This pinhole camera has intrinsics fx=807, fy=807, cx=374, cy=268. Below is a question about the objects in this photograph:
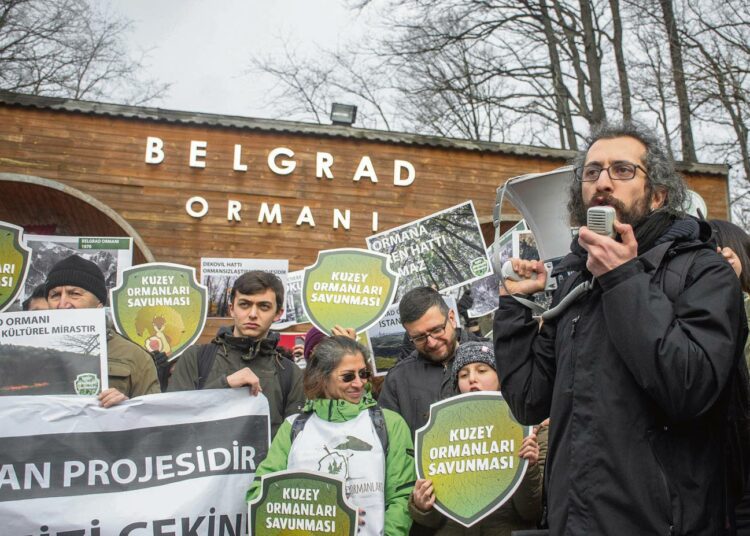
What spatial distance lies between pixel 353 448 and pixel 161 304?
Result: 302cm

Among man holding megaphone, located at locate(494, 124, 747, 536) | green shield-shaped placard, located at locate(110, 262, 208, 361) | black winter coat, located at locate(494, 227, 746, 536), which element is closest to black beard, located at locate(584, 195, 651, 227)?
man holding megaphone, located at locate(494, 124, 747, 536)

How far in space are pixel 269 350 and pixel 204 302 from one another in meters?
1.86

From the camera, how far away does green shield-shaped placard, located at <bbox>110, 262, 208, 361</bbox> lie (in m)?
5.90

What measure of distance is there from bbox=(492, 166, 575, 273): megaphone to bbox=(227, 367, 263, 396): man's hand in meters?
1.61

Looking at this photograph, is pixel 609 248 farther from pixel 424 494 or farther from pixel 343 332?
pixel 343 332

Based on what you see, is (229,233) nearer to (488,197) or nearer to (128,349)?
(488,197)

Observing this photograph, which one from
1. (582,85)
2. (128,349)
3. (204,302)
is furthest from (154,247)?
(582,85)

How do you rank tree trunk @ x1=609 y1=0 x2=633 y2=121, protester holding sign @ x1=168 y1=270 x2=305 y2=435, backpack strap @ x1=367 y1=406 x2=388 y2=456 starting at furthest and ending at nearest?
tree trunk @ x1=609 y1=0 x2=633 y2=121 < protester holding sign @ x1=168 y1=270 x2=305 y2=435 < backpack strap @ x1=367 y1=406 x2=388 y2=456

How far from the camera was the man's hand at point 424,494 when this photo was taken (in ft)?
11.0

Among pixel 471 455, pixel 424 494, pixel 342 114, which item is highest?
pixel 342 114

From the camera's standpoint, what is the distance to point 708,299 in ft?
6.47

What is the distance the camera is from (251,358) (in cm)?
427

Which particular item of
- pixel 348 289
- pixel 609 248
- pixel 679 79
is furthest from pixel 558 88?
pixel 609 248

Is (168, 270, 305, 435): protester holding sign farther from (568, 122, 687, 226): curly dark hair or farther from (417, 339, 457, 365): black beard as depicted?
(568, 122, 687, 226): curly dark hair
